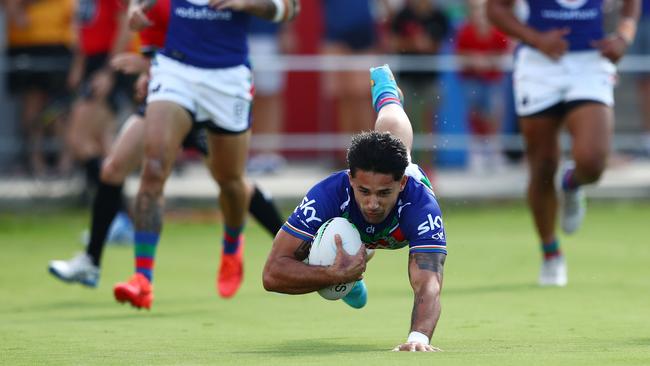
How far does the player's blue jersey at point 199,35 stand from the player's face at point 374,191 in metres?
2.74

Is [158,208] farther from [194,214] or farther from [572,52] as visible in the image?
[194,214]

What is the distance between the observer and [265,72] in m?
18.2

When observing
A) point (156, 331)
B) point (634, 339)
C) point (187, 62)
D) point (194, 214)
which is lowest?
point (194, 214)

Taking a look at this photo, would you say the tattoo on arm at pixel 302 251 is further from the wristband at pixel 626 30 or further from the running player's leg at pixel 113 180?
the wristband at pixel 626 30

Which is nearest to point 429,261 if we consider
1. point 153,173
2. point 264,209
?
point 153,173

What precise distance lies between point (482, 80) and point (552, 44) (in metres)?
7.47

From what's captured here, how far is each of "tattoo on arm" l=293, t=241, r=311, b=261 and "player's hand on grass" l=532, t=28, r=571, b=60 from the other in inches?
148

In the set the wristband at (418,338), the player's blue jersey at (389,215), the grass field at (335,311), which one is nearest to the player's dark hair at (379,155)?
the player's blue jersey at (389,215)

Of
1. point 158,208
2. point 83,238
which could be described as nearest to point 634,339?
point 158,208

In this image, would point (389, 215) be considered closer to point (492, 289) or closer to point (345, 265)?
point (345, 265)

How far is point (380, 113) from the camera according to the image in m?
9.00

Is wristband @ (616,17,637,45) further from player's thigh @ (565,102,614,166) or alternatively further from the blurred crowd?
the blurred crowd

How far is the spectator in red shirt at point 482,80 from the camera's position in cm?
1825

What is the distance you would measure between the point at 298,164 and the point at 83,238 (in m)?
6.09
